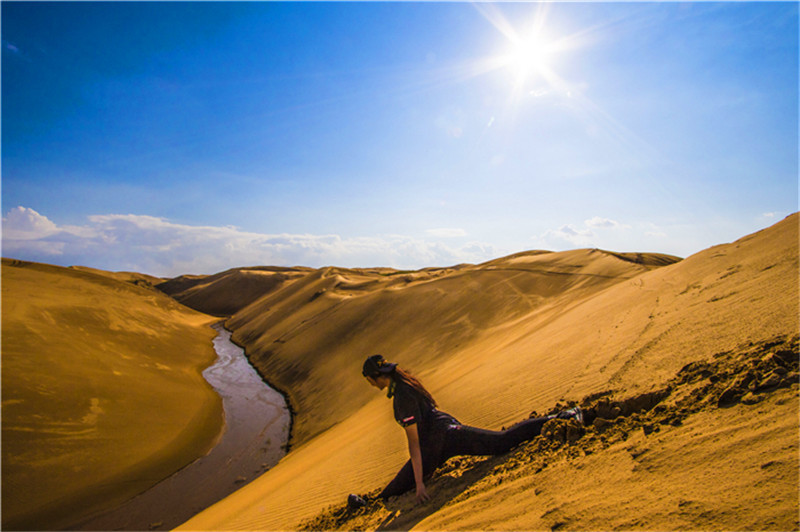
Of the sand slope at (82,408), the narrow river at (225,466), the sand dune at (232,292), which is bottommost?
the narrow river at (225,466)

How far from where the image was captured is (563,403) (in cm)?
447

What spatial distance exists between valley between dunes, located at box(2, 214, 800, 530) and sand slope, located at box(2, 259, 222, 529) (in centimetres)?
9

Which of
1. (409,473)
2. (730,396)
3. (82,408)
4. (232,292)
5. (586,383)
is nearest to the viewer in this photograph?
(730,396)

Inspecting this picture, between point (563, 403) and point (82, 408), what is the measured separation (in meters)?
14.6

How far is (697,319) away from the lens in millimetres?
4945

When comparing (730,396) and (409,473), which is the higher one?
(730,396)

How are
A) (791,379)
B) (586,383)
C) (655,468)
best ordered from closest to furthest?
(655,468), (791,379), (586,383)

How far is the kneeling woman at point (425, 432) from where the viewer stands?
10.3ft

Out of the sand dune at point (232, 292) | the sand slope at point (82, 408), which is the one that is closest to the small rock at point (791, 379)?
the sand slope at point (82, 408)

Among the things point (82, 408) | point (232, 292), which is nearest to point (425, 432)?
point (82, 408)

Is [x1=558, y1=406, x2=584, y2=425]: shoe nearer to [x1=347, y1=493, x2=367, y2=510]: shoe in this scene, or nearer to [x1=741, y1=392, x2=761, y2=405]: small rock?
[x1=741, y1=392, x2=761, y2=405]: small rock

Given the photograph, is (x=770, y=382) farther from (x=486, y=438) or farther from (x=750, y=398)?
(x=486, y=438)

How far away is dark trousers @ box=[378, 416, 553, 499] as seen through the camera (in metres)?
3.29

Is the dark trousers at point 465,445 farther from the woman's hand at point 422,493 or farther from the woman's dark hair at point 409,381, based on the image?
the woman's dark hair at point 409,381
